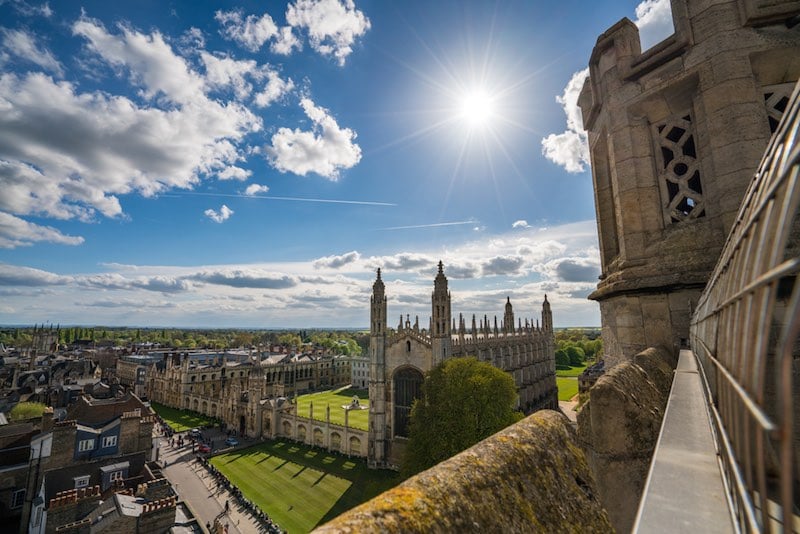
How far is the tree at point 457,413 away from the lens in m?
21.3

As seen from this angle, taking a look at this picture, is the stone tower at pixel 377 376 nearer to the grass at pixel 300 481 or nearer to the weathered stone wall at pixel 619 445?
the grass at pixel 300 481

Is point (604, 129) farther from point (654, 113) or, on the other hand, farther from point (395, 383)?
point (395, 383)

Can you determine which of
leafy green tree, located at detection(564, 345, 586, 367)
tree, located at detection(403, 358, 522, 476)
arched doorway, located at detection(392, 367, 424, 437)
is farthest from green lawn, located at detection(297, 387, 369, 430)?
leafy green tree, located at detection(564, 345, 586, 367)

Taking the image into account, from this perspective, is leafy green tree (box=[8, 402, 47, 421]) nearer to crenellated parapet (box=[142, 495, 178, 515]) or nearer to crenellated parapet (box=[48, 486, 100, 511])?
crenellated parapet (box=[48, 486, 100, 511])

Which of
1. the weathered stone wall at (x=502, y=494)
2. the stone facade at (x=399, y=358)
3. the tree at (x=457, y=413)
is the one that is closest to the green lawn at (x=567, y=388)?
the stone facade at (x=399, y=358)

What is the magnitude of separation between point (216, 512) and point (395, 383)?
1534cm

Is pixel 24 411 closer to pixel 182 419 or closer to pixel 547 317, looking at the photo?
pixel 182 419

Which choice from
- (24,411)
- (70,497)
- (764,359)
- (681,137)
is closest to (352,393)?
(24,411)

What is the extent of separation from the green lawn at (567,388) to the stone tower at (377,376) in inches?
1686

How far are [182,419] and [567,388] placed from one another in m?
66.1

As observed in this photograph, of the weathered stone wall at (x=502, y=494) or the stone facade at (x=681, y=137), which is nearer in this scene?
the weathered stone wall at (x=502, y=494)

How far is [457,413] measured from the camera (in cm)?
2239

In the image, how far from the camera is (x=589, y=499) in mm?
2648

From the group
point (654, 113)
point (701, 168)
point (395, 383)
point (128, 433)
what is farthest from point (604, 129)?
point (128, 433)
